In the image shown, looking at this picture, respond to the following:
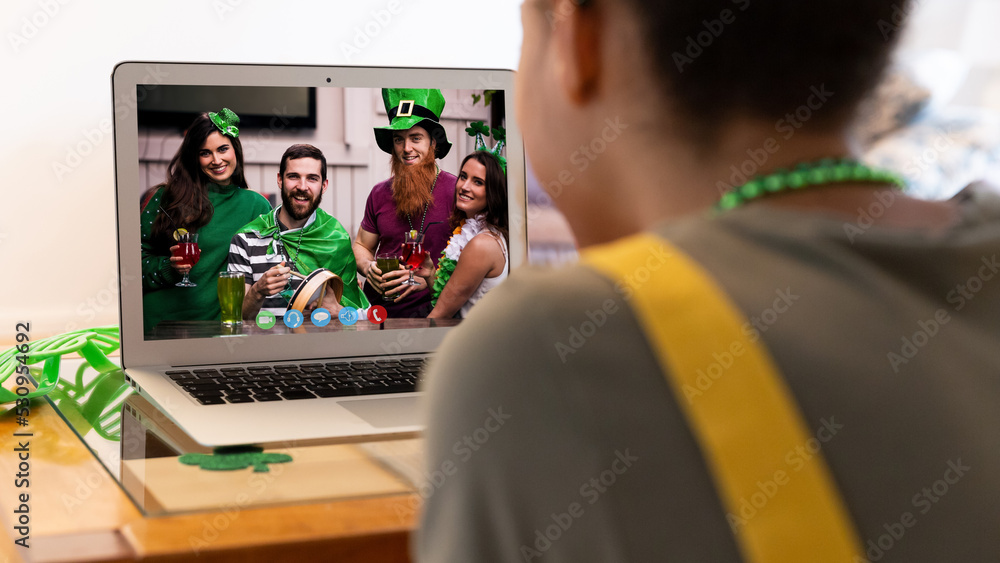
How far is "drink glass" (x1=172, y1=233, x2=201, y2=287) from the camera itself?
95 cm

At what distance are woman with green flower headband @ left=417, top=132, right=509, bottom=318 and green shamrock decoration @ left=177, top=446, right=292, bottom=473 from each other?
18.5 inches

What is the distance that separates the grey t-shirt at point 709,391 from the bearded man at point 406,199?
0.78 meters

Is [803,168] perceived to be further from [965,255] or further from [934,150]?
[934,150]

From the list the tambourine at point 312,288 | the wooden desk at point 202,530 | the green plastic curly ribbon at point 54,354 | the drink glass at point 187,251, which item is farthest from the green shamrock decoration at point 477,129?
the wooden desk at point 202,530

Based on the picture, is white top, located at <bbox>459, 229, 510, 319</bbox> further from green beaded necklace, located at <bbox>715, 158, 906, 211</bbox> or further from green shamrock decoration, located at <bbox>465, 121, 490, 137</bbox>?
green beaded necklace, located at <bbox>715, 158, 906, 211</bbox>

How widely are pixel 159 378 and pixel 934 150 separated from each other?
1.40m

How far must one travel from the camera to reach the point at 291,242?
3.25 ft

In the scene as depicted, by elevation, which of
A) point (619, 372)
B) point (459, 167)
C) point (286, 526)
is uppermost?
point (459, 167)

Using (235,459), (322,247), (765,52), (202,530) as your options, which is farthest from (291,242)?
(765,52)

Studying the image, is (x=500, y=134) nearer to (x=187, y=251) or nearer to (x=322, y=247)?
(x=322, y=247)

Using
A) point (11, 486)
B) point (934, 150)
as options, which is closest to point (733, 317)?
point (11, 486)

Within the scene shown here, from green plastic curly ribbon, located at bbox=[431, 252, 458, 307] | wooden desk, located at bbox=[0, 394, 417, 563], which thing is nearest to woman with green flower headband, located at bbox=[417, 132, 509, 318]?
green plastic curly ribbon, located at bbox=[431, 252, 458, 307]

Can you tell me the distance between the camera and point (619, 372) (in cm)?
23

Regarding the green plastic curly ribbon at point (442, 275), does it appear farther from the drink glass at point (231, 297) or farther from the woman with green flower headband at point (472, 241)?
the drink glass at point (231, 297)
